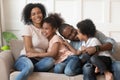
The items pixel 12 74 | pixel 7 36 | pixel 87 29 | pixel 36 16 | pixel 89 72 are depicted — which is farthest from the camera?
pixel 7 36

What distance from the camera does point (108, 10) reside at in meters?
3.82

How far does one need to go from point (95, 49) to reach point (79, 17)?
143cm

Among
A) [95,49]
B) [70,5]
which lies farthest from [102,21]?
[95,49]

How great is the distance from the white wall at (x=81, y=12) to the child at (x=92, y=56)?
123cm

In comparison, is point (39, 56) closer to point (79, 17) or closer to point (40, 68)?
point (40, 68)

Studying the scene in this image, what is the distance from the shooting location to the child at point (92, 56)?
2340mm

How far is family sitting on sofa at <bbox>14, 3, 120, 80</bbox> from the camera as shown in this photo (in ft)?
7.81

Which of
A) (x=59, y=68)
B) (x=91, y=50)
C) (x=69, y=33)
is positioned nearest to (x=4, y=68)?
(x=59, y=68)

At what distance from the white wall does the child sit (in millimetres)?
1228

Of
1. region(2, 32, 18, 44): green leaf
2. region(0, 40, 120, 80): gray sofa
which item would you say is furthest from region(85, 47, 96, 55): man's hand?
region(2, 32, 18, 44): green leaf

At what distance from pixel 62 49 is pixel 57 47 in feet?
0.25

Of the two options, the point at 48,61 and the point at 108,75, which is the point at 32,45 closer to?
the point at 48,61

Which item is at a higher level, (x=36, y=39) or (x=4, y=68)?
(x=36, y=39)

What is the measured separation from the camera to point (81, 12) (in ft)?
12.5
